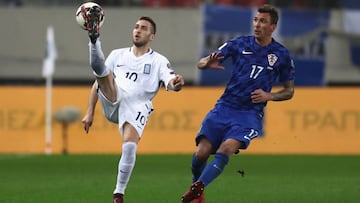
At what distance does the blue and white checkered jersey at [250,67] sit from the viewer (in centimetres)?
1170

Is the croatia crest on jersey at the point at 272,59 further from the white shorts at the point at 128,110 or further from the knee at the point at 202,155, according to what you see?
the white shorts at the point at 128,110

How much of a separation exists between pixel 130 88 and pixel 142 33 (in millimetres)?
668

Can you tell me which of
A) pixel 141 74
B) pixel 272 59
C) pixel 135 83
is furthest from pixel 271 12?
pixel 135 83

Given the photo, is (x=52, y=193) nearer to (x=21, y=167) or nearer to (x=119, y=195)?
(x=119, y=195)

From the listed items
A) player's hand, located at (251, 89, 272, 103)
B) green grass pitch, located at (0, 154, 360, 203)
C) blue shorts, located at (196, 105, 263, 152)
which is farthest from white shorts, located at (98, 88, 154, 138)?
green grass pitch, located at (0, 154, 360, 203)

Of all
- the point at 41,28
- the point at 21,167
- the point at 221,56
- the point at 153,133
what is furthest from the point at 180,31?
the point at 221,56

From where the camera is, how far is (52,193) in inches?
557

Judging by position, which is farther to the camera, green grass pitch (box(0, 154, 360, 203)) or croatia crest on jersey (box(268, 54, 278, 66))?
green grass pitch (box(0, 154, 360, 203))

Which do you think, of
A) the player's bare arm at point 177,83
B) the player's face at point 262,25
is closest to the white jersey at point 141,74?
the player's bare arm at point 177,83

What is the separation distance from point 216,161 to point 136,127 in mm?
1017

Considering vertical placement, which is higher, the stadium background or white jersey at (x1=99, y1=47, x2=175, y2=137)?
white jersey at (x1=99, y1=47, x2=175, y2=137)

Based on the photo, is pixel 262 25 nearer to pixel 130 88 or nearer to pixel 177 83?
pixel 177 83

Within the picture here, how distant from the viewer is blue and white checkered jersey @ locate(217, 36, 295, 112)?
1170 centimetres

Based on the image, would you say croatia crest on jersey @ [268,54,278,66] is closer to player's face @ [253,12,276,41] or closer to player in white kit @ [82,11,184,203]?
player's face @ [253,12,276,41]
